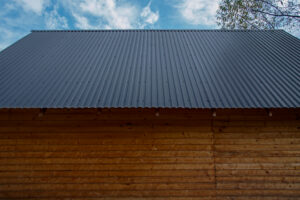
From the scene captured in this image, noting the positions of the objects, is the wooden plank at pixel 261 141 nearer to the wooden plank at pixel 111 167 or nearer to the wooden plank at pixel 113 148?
the wooden plank at pixel 113 148

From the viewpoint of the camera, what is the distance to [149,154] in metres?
3.58

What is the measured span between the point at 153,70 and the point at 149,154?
7.00ft

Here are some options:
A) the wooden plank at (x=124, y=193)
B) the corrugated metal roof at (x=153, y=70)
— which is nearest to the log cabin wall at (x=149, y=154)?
the wooden plank at (x=124, y=193)

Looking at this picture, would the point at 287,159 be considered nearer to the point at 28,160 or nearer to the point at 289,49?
the point at 289,49

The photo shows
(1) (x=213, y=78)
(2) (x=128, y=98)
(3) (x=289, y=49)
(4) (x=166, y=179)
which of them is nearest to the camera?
(2) (x=128, y=98)

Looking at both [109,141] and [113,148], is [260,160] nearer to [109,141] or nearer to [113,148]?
[113,148]

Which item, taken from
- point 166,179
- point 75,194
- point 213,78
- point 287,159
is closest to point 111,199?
point 75,194

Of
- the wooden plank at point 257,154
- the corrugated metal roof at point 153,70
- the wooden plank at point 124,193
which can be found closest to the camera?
the corrugated metal roof at point 153,70

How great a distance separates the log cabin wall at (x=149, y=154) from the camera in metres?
3.49

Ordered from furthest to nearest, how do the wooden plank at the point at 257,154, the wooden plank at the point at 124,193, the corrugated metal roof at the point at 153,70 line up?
the wooden plank at the point at 257,154, the wooden plank at the point at 124,193, the corrugated metal roof at the point at 153,70

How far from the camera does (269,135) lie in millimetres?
3623

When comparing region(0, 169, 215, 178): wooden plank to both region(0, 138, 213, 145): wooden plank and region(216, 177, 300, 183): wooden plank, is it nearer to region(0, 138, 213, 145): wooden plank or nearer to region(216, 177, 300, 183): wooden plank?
region(216, 177, 300, 183): wooden plank

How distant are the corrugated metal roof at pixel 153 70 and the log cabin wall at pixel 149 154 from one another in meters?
0.45

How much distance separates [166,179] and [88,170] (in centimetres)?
170
